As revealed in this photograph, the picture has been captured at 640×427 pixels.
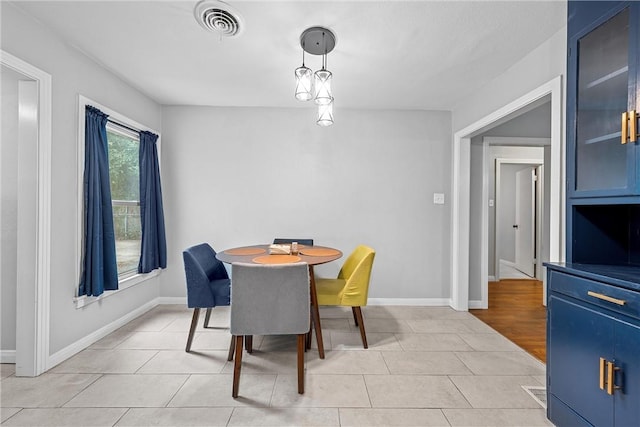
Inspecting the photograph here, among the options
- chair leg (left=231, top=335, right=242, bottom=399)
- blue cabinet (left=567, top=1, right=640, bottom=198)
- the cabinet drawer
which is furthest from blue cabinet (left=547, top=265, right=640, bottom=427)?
chair leg (left=231, top=335, right=242, bottom=399)

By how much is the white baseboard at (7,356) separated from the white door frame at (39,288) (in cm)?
30

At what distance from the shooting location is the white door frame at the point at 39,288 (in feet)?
6.86

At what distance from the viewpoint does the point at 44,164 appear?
7.00ft

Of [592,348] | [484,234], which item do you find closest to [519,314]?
[484,234]

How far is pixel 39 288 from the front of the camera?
211 centimetres

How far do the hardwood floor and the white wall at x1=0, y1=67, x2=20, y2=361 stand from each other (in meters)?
4.24

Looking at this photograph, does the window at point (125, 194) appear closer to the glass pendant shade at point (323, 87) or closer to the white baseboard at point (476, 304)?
the glass pendant shade at point (323, 87)

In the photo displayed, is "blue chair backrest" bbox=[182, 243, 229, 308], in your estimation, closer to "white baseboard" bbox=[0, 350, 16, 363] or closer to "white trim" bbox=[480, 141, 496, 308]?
"white baseboard" bbox=[0, 350, 16, 363]

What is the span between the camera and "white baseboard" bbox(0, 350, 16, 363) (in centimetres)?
228

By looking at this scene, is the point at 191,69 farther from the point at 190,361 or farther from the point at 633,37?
the point at 633,37

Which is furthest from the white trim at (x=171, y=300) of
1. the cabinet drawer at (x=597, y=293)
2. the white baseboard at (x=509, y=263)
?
the white baseboard at (x=509, y=263)

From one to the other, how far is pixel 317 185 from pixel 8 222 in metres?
2.85

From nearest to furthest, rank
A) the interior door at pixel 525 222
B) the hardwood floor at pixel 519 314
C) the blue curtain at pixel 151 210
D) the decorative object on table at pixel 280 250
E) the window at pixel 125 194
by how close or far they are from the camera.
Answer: the decorative object on table at pixel 280 250, the hardwood floor at pixel 519 314, the window at pixel 125 194, the blue curtain at pixel 151 210, the interior door at pixel 525 222

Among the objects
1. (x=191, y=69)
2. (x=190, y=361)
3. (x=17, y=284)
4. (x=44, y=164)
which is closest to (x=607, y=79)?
(x=191, y=69)
